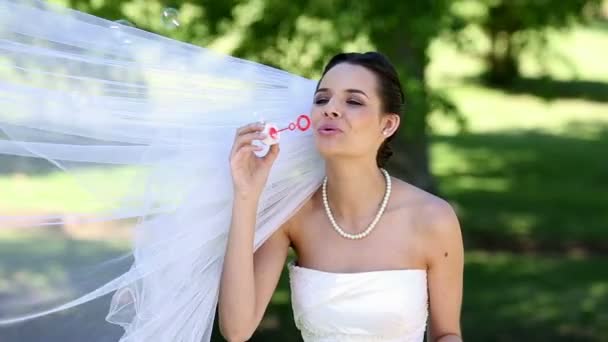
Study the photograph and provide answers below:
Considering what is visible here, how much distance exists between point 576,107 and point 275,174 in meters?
22.1

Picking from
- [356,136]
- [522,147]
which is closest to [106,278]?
[356,136]

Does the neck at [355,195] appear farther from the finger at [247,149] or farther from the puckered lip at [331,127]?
the finger at [247,149]

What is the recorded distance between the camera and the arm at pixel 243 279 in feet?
10.0

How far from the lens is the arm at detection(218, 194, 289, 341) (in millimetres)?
3062

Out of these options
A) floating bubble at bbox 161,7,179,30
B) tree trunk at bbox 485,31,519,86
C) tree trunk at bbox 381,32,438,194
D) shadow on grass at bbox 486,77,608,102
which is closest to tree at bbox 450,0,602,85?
tree trunk at bbox 381,32,438,194

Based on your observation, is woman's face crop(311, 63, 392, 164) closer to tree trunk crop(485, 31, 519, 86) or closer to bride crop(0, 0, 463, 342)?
bride crop(0, 0, 463, 342)

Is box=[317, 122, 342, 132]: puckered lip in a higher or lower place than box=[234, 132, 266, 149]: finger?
higher

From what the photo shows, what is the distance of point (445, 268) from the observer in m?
3.27

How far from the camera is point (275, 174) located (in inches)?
128

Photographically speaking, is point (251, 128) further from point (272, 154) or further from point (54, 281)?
point (54, 281)

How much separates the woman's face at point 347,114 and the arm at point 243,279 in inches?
10.8

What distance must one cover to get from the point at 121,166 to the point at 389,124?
0.77 meters

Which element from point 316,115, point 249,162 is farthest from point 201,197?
point 316,115

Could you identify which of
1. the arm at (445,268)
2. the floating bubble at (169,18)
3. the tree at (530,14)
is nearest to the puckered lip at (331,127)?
the arm at (445,268)
